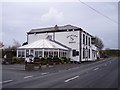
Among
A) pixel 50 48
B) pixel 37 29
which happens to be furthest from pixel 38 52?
pixel 37 29

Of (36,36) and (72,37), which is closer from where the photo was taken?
(72,37)

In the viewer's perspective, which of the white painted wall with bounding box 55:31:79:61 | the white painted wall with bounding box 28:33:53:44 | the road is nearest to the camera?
the road

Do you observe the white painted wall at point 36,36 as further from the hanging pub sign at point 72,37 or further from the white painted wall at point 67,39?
the hanging pub sign at point 72,37

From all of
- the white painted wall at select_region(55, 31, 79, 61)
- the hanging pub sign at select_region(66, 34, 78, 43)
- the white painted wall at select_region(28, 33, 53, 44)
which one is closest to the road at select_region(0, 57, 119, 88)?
the white painted wall at select_region(55, 31, 79, 61)

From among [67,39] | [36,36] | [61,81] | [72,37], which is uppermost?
[36,36]

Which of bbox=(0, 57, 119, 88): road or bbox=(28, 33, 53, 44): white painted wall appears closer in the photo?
bbox=(0, 57, 119, 88): road

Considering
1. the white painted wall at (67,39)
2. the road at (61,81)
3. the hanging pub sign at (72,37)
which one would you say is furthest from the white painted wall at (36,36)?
the road at (61,81)

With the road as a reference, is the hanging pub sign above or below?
above

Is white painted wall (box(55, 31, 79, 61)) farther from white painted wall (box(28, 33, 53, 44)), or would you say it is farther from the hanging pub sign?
white painted wall (box(28, 33, 53, 44))

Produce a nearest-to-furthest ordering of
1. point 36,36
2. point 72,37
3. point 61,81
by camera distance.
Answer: point 61,81 < point 72,37 < point 36,36

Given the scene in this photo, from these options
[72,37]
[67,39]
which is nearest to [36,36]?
[67,39]

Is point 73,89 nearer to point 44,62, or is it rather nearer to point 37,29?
point 44,62

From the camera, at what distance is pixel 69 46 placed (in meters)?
51.3

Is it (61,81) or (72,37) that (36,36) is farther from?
(61,81)
